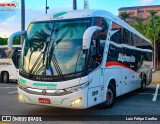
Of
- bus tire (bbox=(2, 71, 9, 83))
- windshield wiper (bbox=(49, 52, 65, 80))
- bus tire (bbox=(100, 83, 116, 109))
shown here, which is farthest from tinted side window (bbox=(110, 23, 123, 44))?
bus tire (bbox=(2, 71, 9, 83))

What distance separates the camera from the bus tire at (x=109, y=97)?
10.1 metres

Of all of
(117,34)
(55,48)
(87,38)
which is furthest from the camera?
(117,34)

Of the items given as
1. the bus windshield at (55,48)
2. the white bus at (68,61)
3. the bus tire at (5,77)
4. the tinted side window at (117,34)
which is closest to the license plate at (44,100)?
the white bus at (68,61)

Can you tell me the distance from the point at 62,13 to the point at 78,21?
764 millimetres

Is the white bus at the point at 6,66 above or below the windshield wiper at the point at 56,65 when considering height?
below

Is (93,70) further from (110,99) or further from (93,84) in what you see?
(110,99)

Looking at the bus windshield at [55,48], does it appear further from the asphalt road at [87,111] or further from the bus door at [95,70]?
the asphalt road at [87,111]

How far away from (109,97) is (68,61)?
272 cm

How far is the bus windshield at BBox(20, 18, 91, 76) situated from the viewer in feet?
27.4

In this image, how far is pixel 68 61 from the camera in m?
8.34

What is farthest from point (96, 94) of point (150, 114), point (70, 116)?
point (150, 114)

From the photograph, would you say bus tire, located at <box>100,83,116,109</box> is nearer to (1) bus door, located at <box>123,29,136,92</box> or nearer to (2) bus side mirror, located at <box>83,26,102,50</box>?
(1) bus door, located at <box>123,29,136,92</box>

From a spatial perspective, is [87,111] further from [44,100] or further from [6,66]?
[6,66]

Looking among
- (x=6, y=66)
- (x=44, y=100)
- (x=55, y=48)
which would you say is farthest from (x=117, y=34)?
(x=6, y=66)
